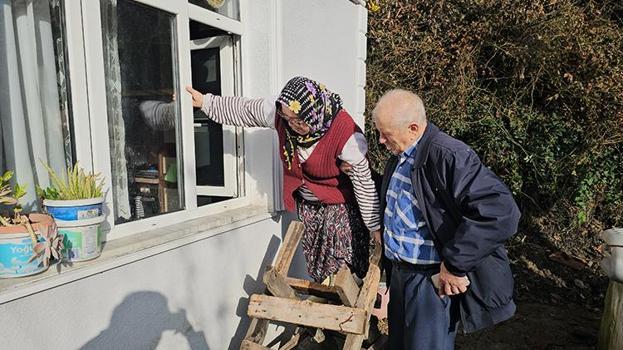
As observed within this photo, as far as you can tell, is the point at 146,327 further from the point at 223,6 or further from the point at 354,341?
the point at 223,6

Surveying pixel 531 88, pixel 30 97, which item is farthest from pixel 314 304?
pixel 531 88

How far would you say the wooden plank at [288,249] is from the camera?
8.35 feet

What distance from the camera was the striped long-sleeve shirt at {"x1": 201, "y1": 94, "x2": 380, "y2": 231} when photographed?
224 centimetres

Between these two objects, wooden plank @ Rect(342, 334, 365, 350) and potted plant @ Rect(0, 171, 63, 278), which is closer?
potted plant @ Rect(0, 171, 63, 278)

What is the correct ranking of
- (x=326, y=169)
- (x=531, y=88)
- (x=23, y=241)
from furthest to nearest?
1. (x=531, y=88)
2. (x=326, y=169)
3. (x=23, y=241)

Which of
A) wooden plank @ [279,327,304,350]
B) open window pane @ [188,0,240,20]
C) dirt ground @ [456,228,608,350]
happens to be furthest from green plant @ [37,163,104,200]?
dirt ground @ [456,228,608,350]

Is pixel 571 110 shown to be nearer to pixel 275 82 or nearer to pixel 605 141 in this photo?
pixel 605 141

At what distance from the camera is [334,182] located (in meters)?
2.41

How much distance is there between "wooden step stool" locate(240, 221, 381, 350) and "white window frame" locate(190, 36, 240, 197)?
0.57m

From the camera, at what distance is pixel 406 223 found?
202 centimetres

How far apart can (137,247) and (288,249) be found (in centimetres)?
90

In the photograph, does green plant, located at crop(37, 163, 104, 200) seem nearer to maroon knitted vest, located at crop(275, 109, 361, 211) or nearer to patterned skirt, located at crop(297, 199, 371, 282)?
maroon knitted vest, located at crop(275, 109, 361, 211)

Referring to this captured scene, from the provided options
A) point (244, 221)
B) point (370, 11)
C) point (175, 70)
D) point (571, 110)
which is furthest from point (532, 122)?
point (175, 70)

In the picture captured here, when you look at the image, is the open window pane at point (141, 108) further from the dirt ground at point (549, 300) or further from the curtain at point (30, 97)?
the dirt ground at point (549, 300)
